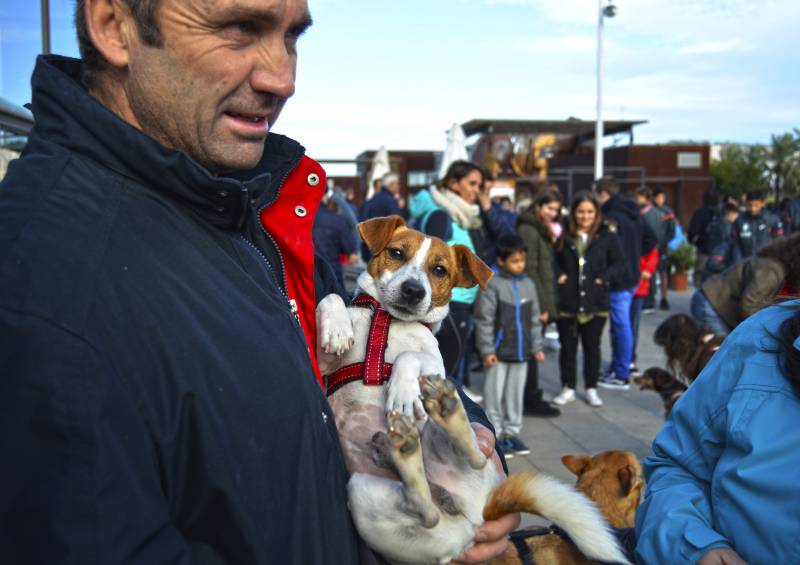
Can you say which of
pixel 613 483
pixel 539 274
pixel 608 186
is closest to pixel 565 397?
pixel 539 274

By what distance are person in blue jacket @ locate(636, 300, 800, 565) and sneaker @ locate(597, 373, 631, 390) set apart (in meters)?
6.43

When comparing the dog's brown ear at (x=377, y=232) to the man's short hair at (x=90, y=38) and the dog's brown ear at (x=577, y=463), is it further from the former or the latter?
the dog's brown ear at (x=577, y=463)

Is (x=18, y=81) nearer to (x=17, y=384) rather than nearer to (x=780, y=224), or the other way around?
(x=17, y=384)

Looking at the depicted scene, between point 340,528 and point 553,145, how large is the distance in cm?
2539

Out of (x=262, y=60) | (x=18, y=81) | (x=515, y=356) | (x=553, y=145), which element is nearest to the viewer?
(x=262, y=60)

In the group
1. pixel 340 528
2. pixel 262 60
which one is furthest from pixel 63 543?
pixel 262 60

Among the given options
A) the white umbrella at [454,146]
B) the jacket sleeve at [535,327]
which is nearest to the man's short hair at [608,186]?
the white umbrella at [454,146]

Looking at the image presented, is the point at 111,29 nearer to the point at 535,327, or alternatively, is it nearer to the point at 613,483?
the point at 613,483

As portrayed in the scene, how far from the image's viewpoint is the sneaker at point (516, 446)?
6.10 metres

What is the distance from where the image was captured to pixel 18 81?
3344 mm

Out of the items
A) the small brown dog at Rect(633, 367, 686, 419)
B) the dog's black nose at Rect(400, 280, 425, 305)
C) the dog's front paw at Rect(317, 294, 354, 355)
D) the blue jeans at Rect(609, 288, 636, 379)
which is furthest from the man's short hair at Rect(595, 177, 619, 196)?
the dog's front paw at Rect(317, 294, 354, 355)

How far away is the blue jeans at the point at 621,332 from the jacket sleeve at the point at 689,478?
608cm

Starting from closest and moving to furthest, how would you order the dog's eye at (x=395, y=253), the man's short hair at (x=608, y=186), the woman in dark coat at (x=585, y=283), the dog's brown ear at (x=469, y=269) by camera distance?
the dog's eye at (x=395, y=253) → the dog's brown ear at (x=469, y=269) → the woman in dark coat at (x=585, y=283) → the man's short hair at (x=608, y=186)

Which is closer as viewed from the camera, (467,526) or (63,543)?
(63,543)
